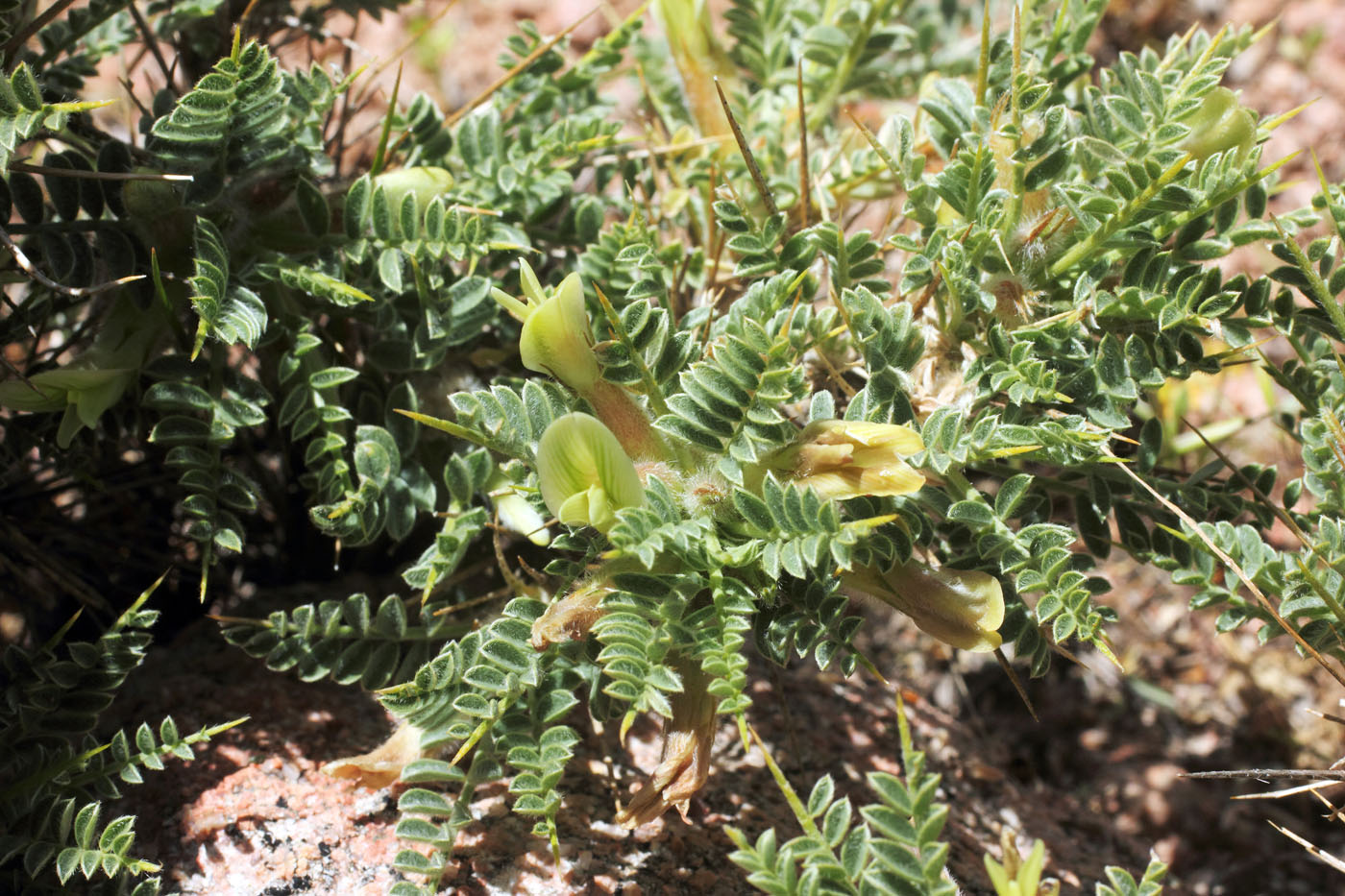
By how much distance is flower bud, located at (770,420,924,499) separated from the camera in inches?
48.9

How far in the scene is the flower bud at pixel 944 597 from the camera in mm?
1321

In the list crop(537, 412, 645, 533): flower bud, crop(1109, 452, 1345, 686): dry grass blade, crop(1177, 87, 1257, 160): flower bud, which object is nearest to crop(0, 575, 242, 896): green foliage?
crop(537, 412, 645, 533): flower bud

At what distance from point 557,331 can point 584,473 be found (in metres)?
0.19

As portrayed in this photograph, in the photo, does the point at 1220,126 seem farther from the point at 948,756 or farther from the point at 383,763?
the point at 383,763

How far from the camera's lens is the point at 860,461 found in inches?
49.8

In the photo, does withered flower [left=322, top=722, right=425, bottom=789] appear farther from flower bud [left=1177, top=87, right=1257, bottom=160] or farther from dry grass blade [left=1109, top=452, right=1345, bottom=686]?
flower bud [left=1177, top=87, right=1257, bottom=160]

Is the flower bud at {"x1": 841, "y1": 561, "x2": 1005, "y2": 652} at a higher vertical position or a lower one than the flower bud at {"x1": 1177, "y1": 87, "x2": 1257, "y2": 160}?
lower

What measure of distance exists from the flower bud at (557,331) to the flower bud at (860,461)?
300mm

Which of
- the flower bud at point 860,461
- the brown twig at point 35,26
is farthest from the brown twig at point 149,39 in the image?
the flower bud at point 860,461

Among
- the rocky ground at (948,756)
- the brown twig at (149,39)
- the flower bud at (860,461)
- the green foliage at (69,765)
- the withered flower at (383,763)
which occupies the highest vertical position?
the brown twig at (149,39)

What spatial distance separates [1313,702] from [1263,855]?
470mm

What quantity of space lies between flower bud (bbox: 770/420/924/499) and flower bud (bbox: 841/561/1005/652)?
160 millimetres

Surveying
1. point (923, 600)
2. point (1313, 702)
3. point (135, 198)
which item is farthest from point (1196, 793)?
point (135, 198)

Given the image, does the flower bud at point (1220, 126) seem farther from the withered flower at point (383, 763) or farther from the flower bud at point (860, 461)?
the withered flower at point (383, 763)
